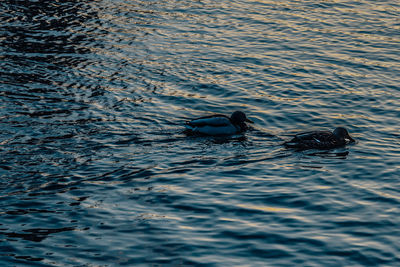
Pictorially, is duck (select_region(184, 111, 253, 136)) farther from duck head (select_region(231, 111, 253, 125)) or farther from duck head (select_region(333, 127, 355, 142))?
duck head (select_region(333, 127, 355, 142))

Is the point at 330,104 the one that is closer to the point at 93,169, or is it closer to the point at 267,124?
the point at 267,124

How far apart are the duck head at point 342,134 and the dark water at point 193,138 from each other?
304mm

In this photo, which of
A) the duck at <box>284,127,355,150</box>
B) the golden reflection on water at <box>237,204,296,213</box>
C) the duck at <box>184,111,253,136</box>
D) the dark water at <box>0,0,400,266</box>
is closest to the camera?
→ the dark water at <box>0,0,400,266</box>

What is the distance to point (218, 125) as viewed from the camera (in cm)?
1597

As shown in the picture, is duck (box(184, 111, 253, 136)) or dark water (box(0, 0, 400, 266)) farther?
duck (box(184, 111, 253, 136))

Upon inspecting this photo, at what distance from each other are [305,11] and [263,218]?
17.2 m

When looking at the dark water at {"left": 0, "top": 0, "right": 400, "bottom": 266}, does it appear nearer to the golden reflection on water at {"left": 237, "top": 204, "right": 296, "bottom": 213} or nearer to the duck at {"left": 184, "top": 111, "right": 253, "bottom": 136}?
the golden reflection on water at {"left": 237, "top": 204, "right": 296, "bottom": 213}

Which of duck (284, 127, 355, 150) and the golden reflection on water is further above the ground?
duck (284, 127, 355, 150)

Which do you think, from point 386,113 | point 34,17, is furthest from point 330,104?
point 34,17

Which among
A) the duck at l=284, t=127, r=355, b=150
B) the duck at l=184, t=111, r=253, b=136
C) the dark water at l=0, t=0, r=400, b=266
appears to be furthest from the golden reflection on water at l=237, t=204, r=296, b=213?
the duck at l=184, t=111, r=253, b=136

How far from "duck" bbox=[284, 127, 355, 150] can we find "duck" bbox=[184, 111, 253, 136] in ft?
5.35

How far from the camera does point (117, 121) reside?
16000mm

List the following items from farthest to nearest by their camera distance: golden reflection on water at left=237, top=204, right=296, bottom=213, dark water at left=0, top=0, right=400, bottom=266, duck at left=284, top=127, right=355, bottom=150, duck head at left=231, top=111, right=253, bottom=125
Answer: duck head at left=231, top=111, right=253, bottom=125, duck at left=284, top=127, right=355, bottom=150, golden reflection on water at left=237, top=204, right=296, bottom=213, dark water at left=0, top=0, right=400, bottom=266

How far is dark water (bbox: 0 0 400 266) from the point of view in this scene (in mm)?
10625
